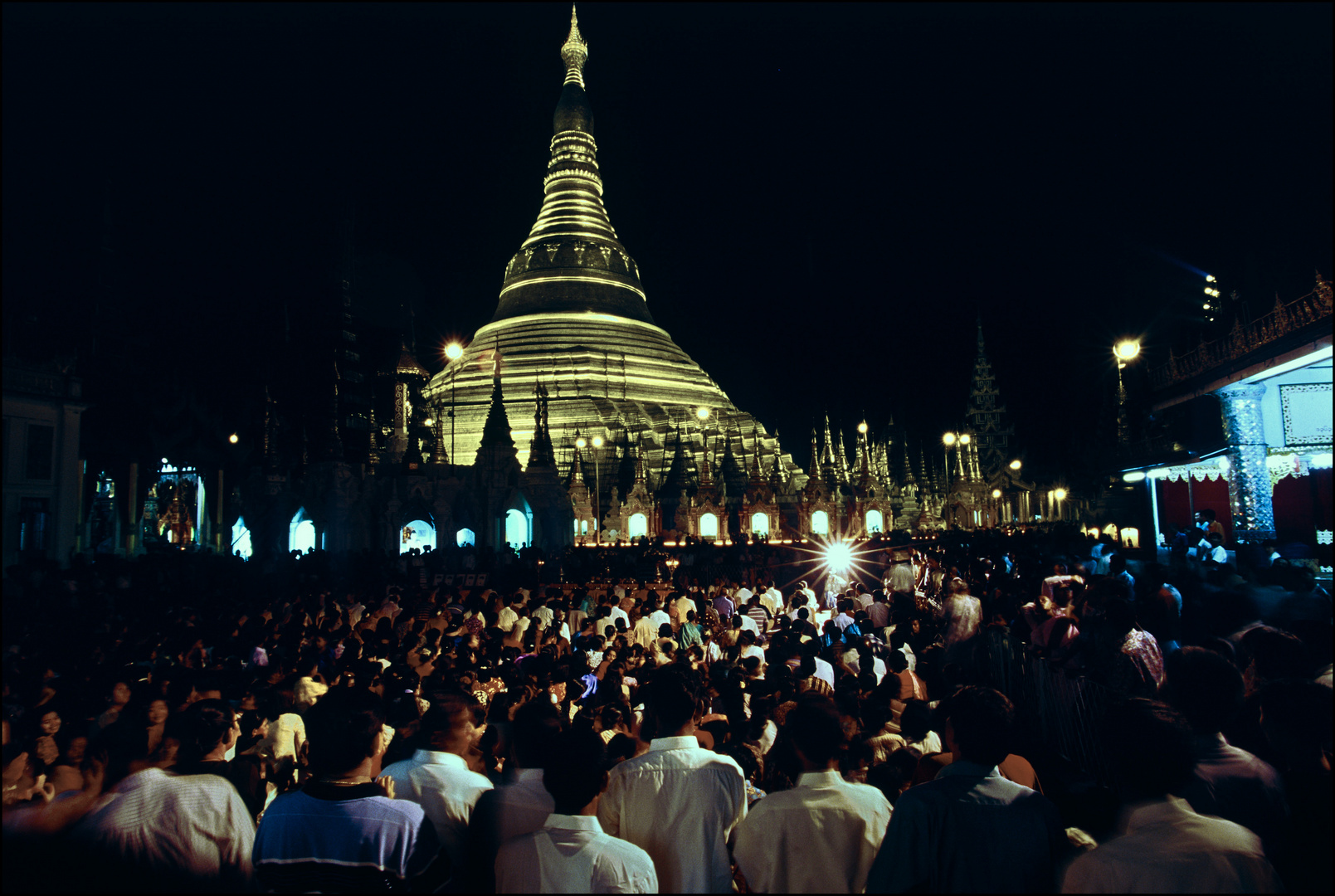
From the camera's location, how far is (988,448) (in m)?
65.6

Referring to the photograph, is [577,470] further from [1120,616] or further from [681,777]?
[681,777]

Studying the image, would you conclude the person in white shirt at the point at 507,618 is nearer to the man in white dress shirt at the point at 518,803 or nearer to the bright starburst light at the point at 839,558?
the man in white dress shirt at the point at 518,803

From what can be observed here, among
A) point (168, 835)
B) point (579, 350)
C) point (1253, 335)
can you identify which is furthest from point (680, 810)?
point (579, 350)

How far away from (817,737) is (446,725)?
219cm

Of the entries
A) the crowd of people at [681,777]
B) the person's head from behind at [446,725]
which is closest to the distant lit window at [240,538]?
the crowd of people at [681,777]

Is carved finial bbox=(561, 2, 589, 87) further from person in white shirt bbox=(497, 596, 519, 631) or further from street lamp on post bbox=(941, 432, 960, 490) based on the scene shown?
person in white shirt bbox=(497, 596, 519, 631)

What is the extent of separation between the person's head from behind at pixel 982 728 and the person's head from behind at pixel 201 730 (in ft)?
12.9

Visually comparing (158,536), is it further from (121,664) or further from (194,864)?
(194,864)

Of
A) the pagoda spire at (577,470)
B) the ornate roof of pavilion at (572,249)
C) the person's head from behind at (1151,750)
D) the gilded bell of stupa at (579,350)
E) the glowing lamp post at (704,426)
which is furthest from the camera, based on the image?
the ornate roof of pavilion at (572,249)

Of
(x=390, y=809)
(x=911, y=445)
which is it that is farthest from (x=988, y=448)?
(x=390, y=809)

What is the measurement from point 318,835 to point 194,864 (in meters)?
0.64

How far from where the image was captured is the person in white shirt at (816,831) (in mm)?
3432

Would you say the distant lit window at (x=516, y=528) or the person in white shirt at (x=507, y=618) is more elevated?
the distant lit window at (x=516, y=528)

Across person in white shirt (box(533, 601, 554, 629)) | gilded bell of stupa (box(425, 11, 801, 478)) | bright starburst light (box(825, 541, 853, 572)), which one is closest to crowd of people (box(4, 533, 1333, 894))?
person in white shirt (box(533, 601, 554, 629))
